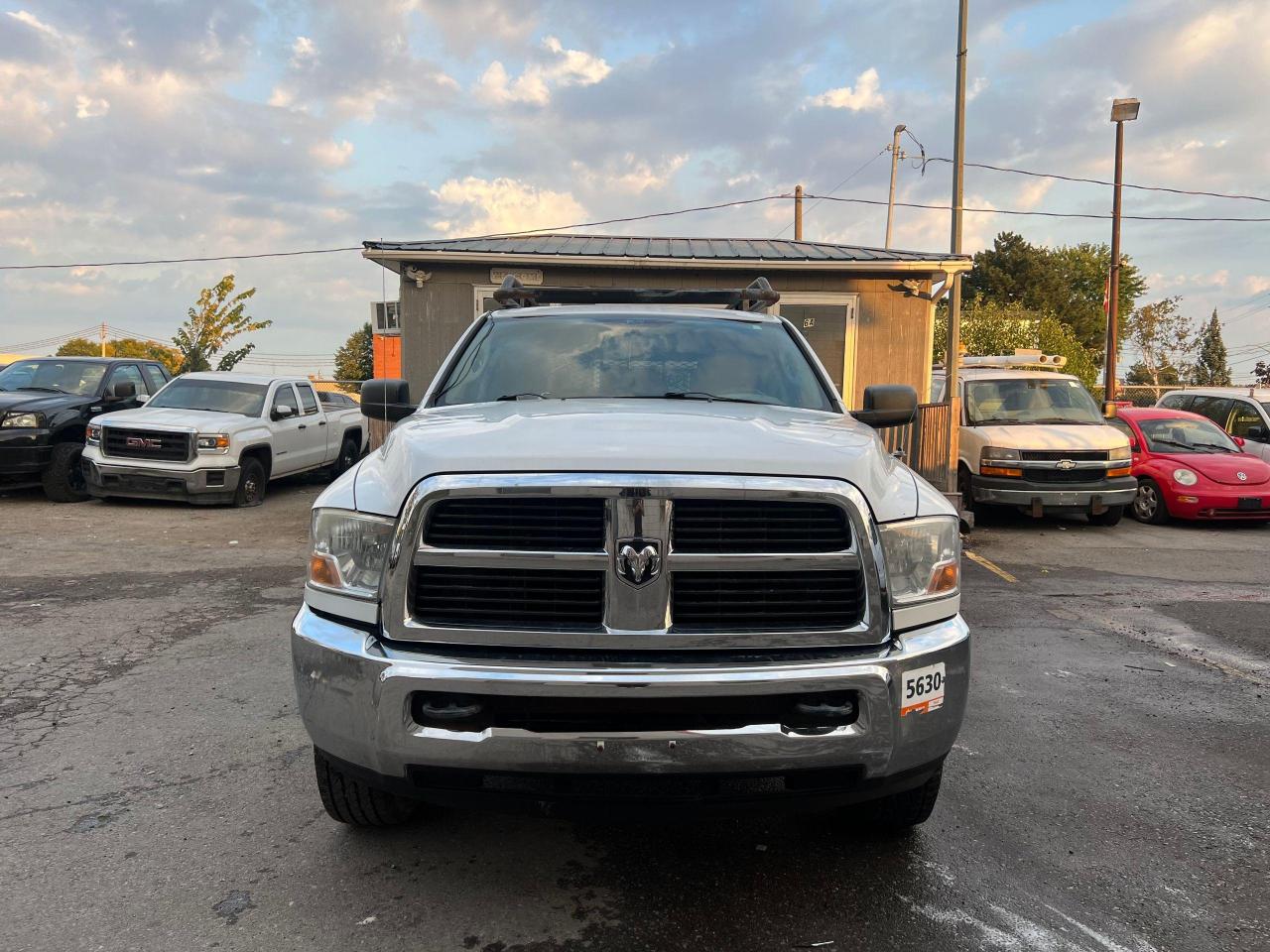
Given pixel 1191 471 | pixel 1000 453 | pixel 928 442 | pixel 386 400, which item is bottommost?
pixel 1191 471

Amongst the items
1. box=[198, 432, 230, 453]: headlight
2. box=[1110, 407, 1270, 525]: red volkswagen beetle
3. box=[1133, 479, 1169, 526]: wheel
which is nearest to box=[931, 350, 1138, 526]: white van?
box=[1133, 479, 1169, 526]: wheel

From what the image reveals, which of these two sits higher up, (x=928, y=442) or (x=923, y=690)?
(x=928, y=442)

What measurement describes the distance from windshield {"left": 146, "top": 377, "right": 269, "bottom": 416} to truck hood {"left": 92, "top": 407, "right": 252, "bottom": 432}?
275mm

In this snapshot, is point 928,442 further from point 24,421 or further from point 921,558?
point 24,421

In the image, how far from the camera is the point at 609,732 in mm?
2270

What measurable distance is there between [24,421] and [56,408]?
45 centimetres

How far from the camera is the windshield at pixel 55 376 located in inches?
471

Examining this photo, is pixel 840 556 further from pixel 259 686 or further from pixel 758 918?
pixel 259 686

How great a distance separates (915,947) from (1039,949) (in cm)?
34

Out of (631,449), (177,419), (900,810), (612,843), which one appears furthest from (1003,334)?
(631,449)

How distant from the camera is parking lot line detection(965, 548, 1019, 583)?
26.1ft

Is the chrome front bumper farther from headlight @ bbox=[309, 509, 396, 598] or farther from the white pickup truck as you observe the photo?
the white pickup truck

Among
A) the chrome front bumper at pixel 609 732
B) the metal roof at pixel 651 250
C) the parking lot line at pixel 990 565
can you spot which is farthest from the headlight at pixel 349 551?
the metal roof at pixel 651 250

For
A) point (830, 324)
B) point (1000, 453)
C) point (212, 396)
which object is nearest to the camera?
point (1000, 453)
